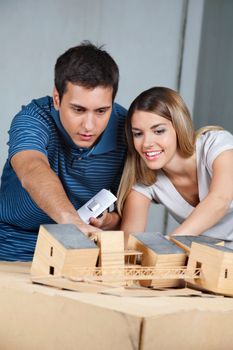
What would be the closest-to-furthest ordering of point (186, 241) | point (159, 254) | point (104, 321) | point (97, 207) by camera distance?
point (104, 321), point (159, 254), point (186, 241), point (97, 207)

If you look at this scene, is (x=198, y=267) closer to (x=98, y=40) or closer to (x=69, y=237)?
(x=69, y=237)

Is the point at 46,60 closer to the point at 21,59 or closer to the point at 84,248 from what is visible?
the point at 21,59

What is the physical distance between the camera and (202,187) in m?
2.49

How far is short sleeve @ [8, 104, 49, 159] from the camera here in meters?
2.36

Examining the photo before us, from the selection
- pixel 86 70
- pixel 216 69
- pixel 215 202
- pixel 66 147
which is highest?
pixel 216 69

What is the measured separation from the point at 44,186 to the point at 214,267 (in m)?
0.69

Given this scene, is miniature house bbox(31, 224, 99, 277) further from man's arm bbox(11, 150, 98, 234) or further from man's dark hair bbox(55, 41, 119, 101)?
man's dark hair bbox(55, 41, 119, 101)

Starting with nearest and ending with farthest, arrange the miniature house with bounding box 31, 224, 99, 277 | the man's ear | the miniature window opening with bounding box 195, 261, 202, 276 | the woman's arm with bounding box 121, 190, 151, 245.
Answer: the miniature house with bounding box 31, 224, 99, 277 → the miniature window opening with bounding box 195, 261, 202, 276 → the man's ear → the woman's arm with bounding box 121, 190, 151, 245

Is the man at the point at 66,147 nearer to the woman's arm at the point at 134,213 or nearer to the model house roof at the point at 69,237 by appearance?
the woman's arm at the point at 134,213

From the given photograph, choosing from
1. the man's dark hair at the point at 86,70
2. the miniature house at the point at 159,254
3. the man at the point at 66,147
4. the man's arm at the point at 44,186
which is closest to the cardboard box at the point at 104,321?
the miniature house at the point at 159,254

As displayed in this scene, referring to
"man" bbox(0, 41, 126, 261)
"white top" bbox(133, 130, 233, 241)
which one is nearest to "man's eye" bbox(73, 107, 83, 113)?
"man" bbox(0, 41, 126, 261)

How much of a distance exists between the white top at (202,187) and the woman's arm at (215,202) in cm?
4

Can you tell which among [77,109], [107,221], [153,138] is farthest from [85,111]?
[107,221]

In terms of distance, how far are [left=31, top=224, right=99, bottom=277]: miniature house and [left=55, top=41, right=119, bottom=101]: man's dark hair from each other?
2.55ft
